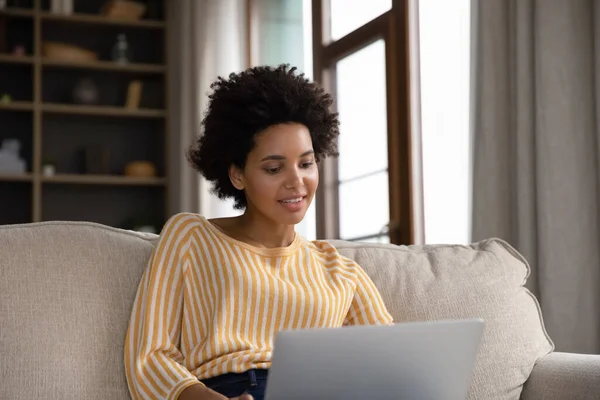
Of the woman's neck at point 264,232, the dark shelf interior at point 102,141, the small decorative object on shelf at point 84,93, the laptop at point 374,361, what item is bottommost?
the laptop at point 374,361

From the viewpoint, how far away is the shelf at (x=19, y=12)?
17.1 feet

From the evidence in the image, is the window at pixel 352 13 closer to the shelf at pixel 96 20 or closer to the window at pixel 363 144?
the window at pixel 363 144

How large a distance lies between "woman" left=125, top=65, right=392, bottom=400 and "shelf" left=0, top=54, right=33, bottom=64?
367 centimetres

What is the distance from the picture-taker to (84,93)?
18.0ft

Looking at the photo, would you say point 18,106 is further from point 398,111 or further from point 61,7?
point 398,111

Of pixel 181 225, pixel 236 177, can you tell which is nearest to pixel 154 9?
pixel 236 177

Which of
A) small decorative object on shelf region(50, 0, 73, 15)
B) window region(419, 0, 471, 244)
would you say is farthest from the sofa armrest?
small decorative object on shelf region(50, 0, 73, 15)

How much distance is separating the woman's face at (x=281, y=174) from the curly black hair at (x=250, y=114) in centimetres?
2

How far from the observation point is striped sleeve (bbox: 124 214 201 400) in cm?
155

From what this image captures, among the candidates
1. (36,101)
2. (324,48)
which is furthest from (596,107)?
(36,101)

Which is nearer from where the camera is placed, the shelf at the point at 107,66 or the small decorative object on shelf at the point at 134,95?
the shelf at the point at 107,66

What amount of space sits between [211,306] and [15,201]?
406 cm

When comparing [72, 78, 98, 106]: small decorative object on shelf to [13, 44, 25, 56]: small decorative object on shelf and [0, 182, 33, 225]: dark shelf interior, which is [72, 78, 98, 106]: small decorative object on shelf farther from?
[0, 182, 33, 225]: dark shelf interior

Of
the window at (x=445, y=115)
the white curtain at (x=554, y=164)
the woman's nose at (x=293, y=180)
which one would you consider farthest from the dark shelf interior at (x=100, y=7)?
the woman's nose at (x=293, y=180)
